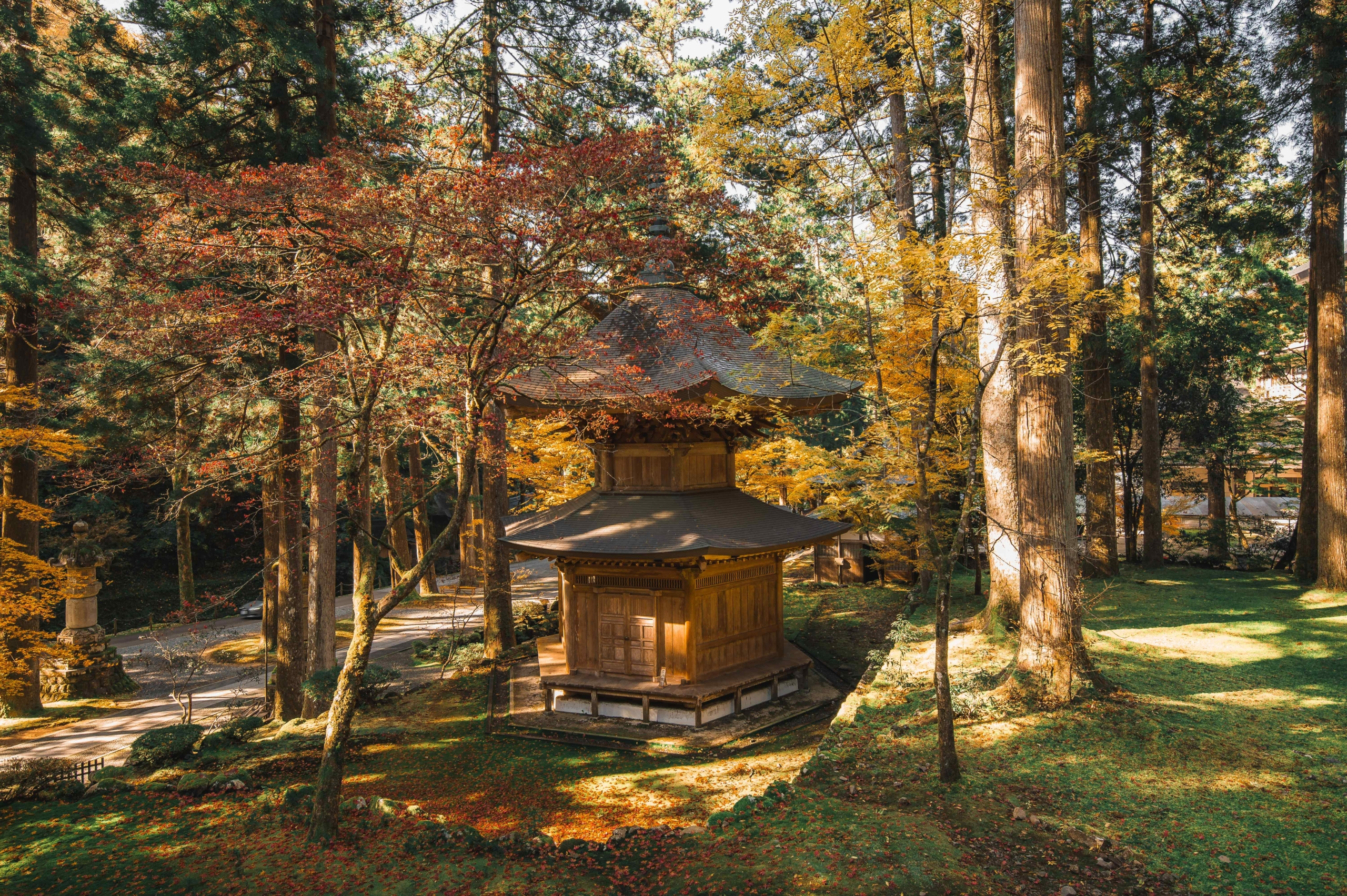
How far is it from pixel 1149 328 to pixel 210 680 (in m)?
24.1

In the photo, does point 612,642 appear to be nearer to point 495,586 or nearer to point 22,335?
point 495,586

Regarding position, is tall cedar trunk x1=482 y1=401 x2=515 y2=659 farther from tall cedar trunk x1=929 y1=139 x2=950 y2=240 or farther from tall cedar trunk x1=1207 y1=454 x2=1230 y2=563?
tall cedar trunk x1=1207 y1=454 x2=1230 y2=563

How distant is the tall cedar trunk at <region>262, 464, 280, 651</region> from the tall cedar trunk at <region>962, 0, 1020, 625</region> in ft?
33.4

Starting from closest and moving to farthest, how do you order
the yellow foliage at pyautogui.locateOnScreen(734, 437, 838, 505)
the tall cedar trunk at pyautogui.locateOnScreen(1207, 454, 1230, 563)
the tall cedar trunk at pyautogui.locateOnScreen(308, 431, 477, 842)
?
the tall cedar trunk at pyautogui.locateOnScreen(308, 431, 477, 842) < the yellow foliage at pyautogui.locateOnScreen(734, 437, 838, 505) < the tall cedar trunk at pyautogui.locateOnScreen(1207, 454, 1230, 563)

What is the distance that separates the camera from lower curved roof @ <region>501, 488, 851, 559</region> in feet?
32.9

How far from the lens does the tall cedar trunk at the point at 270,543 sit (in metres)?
11.8

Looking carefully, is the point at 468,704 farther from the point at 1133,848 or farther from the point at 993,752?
the point at 1133,848

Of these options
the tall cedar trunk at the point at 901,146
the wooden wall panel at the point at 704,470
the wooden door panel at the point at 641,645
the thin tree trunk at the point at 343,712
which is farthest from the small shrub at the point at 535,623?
the tall cedar trunk at the point at 901,146

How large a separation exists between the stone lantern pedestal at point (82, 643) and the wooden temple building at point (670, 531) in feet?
32.6

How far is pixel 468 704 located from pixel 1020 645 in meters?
8.98

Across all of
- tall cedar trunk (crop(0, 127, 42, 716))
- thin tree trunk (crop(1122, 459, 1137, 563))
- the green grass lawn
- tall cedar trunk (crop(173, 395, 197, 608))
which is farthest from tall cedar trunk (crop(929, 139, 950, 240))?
tall cedar trunk (crop(0, 127, 42, 716))

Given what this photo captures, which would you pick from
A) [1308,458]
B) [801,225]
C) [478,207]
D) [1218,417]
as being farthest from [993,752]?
[1218,417]

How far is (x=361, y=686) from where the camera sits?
810cm

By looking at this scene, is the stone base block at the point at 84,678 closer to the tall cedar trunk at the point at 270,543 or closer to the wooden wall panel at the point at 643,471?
the tall cedar trunk at the point at 270,543
